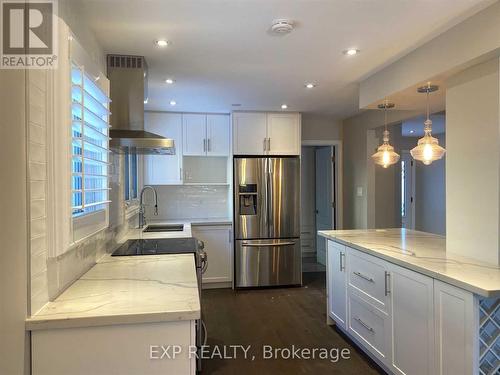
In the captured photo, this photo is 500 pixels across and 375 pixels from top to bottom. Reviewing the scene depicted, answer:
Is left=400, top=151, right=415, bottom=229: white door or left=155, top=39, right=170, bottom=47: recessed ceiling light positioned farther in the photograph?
left=400, top=151, right=415, bottom=229: white door

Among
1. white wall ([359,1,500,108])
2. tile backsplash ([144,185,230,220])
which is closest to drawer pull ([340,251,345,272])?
white wall ([359,1,500,108])

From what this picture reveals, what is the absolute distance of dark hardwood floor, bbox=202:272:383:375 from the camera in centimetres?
256

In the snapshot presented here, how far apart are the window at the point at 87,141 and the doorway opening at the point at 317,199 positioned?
3.97 meters

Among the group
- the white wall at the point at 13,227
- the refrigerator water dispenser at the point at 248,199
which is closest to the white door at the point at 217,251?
the refrigerator water dispenser at the point at 248,199

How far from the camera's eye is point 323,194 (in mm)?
5930

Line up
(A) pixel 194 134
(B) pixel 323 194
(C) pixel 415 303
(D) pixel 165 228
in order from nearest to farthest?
(C) pixel 415 303
(D) pixel 165 228
(A) pixel 194 134
(B) pixel 323 194

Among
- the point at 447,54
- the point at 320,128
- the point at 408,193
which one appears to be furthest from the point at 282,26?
the point at 408,193

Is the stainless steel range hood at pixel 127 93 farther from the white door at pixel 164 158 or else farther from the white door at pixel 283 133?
the white door at pixel 283 133

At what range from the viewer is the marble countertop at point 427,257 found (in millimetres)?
1679

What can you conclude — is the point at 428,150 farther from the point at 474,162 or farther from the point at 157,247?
the point at 157,247

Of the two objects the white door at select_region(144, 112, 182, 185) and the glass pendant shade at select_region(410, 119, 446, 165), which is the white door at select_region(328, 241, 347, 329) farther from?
the white door at select_region(144, 112, 182, 185)

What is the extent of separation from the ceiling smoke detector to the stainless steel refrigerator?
247cm

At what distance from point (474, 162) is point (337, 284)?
1514 millimetres

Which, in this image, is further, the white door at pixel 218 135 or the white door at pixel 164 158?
the white door at pixel 218 135
